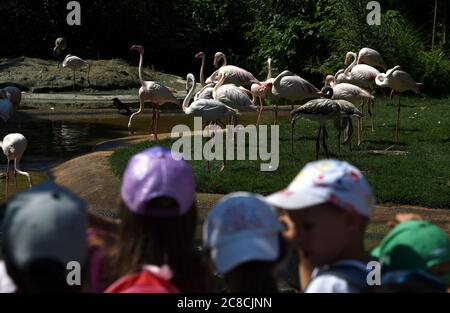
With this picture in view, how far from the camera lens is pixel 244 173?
27.2ft

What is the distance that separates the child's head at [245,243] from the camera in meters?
Result: 2.05

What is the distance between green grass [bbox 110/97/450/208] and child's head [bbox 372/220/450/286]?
4.98 metres

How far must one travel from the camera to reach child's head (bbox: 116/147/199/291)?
7.32ft

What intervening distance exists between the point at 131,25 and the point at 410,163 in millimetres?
16444

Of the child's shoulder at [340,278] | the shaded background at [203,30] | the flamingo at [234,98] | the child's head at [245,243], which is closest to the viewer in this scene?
the child's head at [245,243]

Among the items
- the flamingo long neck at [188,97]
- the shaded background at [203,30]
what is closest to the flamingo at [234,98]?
the flamingo long neck at [188,97]

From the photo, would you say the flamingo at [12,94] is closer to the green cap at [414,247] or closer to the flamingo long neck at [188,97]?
the flamingo long neck at [188,97]

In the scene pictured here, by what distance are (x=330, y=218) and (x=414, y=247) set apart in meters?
0.28

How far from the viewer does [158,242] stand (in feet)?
7.36

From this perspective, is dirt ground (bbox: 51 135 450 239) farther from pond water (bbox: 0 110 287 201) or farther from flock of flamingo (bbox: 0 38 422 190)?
flock of flamingo (bbox: 0 38 422 190)

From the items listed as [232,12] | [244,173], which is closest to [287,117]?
[244,173]

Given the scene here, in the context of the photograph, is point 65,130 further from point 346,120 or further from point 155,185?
point 155,185

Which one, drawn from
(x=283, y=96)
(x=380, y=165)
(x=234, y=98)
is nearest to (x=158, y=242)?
(x=380, y=165)
